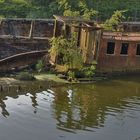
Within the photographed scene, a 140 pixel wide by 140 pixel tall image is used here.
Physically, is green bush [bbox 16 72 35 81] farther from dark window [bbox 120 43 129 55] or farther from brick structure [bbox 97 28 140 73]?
dark window [bbox 120 43 129 55]

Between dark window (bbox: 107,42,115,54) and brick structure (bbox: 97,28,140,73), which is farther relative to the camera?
dark window (bbox: 107,42,115,54)

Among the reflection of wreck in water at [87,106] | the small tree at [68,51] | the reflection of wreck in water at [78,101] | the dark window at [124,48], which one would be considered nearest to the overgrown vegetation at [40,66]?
the small tree at [68,51]

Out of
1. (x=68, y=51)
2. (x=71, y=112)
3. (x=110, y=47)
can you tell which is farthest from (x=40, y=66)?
(x=71, y=112)

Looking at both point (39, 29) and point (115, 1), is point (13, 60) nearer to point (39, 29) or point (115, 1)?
point (39, 29)

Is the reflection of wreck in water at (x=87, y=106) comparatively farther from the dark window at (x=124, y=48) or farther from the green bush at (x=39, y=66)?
the dark window at (x=124, y=48)

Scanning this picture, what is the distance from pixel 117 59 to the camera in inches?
1235

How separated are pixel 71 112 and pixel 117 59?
11.2m

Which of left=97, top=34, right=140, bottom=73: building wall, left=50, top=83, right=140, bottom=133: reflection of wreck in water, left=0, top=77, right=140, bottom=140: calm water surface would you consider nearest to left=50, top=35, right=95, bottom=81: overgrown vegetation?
left=0, top=77, right=140, bottom=140: calm water surface

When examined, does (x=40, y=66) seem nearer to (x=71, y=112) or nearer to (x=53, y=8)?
(x=71, y=112)

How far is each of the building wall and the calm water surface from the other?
3468 millimetres

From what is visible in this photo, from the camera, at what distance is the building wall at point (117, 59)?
3095cm

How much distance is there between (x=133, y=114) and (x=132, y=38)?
12.0 metres

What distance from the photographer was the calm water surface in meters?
18.0

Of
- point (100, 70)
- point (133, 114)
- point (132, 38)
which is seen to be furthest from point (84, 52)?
point (133, 114)
